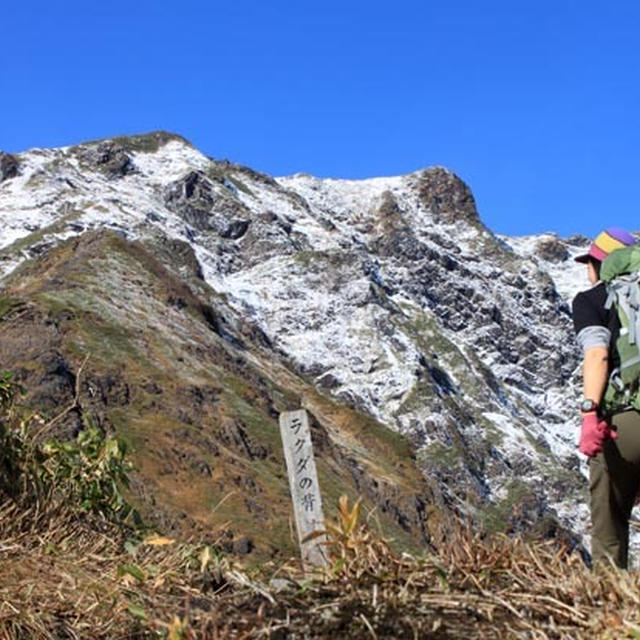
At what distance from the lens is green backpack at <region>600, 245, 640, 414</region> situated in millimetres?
5656

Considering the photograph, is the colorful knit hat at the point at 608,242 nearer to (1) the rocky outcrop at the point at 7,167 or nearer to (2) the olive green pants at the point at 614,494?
(2) the olive green pants at the point at 614,494

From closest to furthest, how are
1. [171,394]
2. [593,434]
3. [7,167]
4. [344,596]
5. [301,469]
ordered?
[344,596] < [593,434] < [301,469] < [171,394] < [7,167]

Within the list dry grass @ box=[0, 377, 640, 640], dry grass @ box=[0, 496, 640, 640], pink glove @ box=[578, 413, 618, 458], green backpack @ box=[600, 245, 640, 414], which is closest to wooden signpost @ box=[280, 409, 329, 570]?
dry grass @ box=[0, 377, 640, 640]

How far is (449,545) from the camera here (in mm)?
4918

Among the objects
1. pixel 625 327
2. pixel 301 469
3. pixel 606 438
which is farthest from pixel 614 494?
pixel 301 469

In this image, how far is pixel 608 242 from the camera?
6.28 metres

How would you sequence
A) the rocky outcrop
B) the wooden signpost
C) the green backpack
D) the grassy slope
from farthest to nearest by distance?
the rocky outcrop, the grassy slope, the wooden signpost, the green backpack

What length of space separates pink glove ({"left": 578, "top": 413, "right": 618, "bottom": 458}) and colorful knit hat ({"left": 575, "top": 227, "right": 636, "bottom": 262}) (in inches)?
38.5

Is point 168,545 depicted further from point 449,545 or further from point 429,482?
point 429,482

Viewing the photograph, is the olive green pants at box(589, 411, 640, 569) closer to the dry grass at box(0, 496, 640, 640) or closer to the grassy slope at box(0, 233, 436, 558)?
the dry grass at box(0, 496, 640, 640)

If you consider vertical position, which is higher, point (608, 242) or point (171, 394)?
point (171, 394)

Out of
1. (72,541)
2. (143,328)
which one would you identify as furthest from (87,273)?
(72,541)

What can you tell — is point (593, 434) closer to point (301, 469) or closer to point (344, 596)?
point (344, 596)

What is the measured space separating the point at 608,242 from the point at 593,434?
1174 mm
